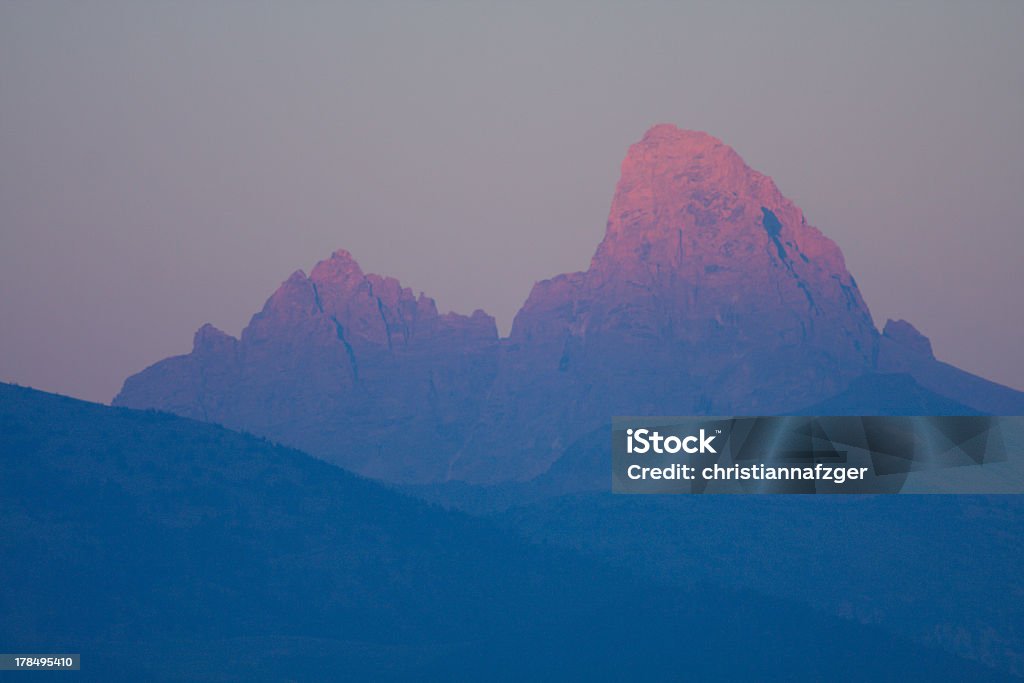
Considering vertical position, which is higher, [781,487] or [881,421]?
[881,421]

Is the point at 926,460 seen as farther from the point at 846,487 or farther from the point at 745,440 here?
the point at 745,440

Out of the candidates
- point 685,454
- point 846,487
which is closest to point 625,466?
point 685,454

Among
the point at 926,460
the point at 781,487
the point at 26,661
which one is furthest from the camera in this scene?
the point at 26,661

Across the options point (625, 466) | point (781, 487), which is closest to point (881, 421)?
point (781, 487)

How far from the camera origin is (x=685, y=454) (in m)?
72.2

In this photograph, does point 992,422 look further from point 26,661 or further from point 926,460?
point 26,661

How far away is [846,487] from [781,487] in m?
5.43

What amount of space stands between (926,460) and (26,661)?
84389 millimetres

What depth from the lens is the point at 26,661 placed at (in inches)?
4879

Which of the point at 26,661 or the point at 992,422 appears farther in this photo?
the point at 26,661

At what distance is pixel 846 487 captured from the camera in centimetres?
7512

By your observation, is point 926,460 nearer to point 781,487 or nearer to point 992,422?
point 992,422

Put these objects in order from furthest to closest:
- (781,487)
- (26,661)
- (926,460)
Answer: (26,661)
(926,460)
(781,487)

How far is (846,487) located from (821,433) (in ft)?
11.9
